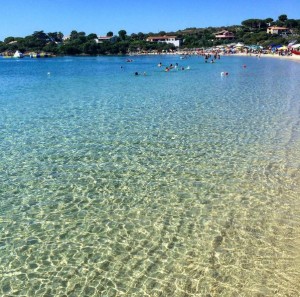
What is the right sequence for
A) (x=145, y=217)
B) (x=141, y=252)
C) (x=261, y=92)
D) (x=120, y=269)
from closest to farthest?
(x=120, y=269), (x=141, y=252), (x=145, y=217), (x=261, y=92)

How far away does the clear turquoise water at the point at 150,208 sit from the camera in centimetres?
561

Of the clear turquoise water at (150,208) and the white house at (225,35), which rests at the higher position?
the white house at (225,35)

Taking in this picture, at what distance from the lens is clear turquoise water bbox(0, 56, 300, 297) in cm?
561

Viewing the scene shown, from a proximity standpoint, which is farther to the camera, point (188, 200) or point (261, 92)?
point (261, 92)

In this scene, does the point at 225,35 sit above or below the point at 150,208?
above

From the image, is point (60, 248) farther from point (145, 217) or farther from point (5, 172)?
point (5, 172)

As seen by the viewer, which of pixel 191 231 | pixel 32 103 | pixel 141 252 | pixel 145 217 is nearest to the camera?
pixel 141 252

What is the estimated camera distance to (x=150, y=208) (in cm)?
795

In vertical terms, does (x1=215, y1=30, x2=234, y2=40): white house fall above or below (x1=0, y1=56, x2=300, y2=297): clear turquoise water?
above

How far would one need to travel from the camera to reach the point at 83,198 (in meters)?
8.47

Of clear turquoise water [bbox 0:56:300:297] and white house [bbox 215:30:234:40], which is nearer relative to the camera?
clear turquoise water [bbox 0:56:300:297]

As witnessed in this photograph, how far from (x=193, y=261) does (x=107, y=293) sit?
1515mm

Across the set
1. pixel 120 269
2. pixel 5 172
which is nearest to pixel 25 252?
pixel 120 269

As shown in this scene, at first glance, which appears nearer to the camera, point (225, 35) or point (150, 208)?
point (150, 208)
